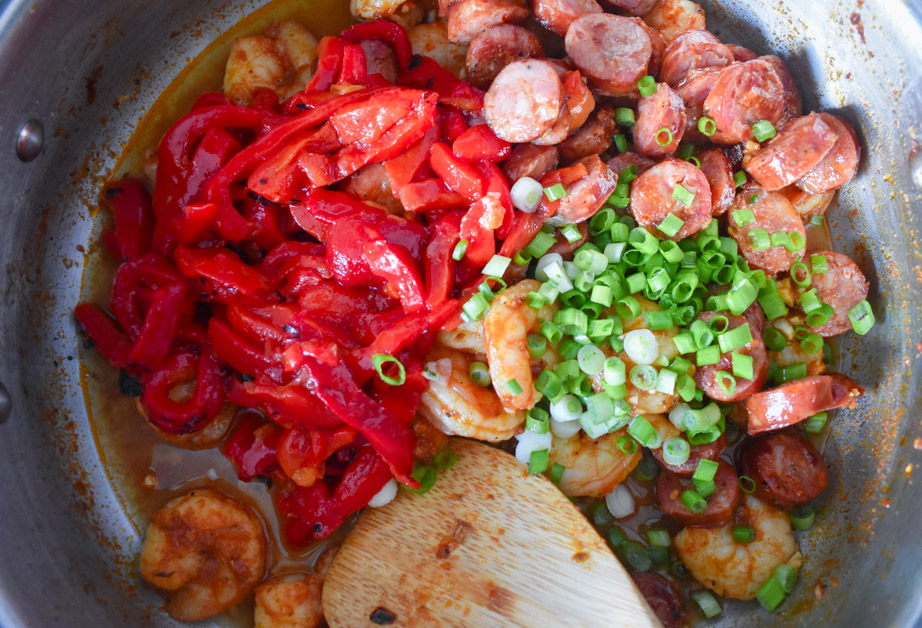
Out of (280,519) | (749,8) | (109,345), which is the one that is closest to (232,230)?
(109,345)

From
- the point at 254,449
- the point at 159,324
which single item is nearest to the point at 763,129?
the point at 254,449

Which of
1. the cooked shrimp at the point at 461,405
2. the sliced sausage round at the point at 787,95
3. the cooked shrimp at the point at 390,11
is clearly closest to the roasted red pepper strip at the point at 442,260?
the cooked shrimp at the point at 461,405

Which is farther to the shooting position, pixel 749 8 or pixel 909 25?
pixel 749 8

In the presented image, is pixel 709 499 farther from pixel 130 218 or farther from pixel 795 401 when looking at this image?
pixel 130 218

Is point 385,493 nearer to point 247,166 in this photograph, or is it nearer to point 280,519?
point 280,519

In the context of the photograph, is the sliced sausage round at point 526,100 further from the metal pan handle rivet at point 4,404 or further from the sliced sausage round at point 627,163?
the metal pan handle rivet at point 4,404

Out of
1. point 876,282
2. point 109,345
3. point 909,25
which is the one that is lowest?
point 876,282

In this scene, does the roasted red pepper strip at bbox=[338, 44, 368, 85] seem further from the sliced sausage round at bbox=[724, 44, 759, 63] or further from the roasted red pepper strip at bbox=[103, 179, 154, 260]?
the sliced sausage round at bbox=[724, 44, 759, 63]
